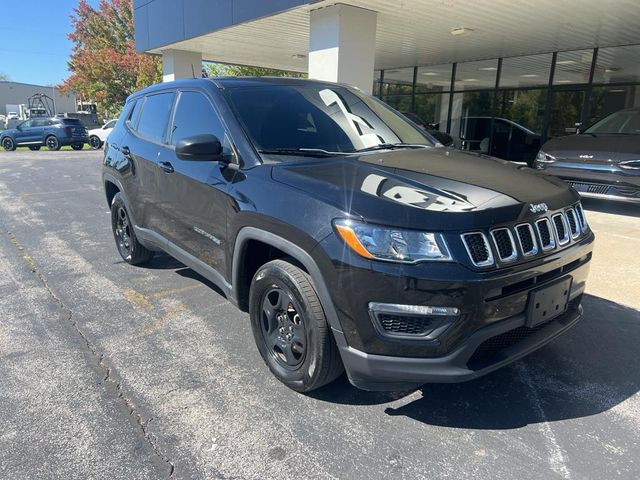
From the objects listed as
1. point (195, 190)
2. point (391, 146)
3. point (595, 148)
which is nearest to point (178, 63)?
point (595, 148)

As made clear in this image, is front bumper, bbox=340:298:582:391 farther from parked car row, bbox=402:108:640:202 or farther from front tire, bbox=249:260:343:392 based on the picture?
parked car row, bbox=402:108:640:202

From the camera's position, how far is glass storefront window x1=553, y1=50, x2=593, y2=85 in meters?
12.6

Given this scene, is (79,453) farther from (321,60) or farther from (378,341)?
(321,60)

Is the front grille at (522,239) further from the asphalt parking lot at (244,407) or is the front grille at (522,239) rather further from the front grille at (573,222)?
the asphalt parking lot at (244,407)

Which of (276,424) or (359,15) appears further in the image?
(359,15)

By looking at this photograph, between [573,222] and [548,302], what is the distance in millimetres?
629

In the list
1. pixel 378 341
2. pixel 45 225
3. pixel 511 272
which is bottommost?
pixel 45 225

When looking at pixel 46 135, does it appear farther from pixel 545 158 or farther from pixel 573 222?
pixel 573 222

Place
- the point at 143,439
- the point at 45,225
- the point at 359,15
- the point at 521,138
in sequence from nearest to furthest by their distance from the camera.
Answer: the point at 143,439
the point at 45,225
the point at 359,15
the point at 521,138

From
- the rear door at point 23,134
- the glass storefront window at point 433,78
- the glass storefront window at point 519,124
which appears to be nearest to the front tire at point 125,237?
the glass storefront window at point 519,124

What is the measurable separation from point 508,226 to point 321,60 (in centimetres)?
776

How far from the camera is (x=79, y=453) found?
233 centimetres

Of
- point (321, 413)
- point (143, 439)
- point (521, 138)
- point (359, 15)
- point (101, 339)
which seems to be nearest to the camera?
point (143, 439)

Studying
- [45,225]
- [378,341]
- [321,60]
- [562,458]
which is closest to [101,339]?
[378,341]
